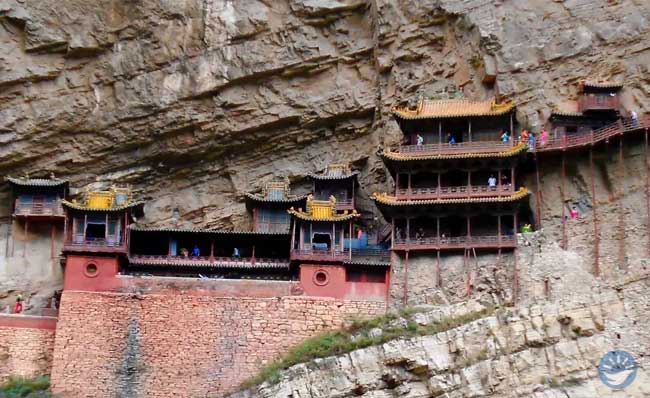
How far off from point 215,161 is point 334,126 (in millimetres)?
4637

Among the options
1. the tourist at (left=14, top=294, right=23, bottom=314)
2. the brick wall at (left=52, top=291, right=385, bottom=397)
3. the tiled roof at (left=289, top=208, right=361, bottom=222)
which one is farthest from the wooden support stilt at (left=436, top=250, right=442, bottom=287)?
the tourist at (left=14, top=294, right=23, bottom=314)

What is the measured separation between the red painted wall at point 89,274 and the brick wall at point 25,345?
144 centimetres

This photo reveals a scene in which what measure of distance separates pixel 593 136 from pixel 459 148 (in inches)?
175

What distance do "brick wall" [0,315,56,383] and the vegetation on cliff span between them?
684 centimetres

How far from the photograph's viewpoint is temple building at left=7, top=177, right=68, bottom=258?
39.3 meters

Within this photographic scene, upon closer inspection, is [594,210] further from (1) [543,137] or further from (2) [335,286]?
(2) [335,286]

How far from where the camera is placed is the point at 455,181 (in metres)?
37.3

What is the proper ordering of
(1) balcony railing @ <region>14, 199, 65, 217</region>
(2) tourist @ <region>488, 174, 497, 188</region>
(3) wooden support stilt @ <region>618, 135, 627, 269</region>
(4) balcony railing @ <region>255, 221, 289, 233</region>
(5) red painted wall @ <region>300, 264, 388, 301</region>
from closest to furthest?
1. (3) wooden support stilt @ <region>618, 135, 627, 269</region>
2. (5) red painted wall @ <region>300, 264, 388, 301</region>
3. (2) tourist @ <region>488, 174, 497, 188</region>
4. (1) balcony railing @ <region>14, 199, 65, 217</region>
5. (4) balcony railing @ <region>255, 221, 289, 233</region>

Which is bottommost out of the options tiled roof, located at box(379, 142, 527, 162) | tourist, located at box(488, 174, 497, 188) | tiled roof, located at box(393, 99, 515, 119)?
tourist, located at box(488, 174, 497, 188)

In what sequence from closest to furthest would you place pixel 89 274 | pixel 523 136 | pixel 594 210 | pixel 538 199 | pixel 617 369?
pixel 617 369
pixel 594 210
pixel 89 274
pixel 538 199
pixel 523 136

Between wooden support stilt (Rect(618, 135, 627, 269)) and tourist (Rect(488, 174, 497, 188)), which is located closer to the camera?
wooden support stilt (Rect(618, 135, 627, 269))

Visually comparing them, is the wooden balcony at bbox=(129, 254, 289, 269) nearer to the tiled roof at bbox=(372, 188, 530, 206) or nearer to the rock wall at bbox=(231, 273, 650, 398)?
the tiled roof at bbox=(372, 188, 530, 206)

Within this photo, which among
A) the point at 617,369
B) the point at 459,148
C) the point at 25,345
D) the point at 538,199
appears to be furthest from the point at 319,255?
the point at 617,369

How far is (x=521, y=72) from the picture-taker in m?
37.8
